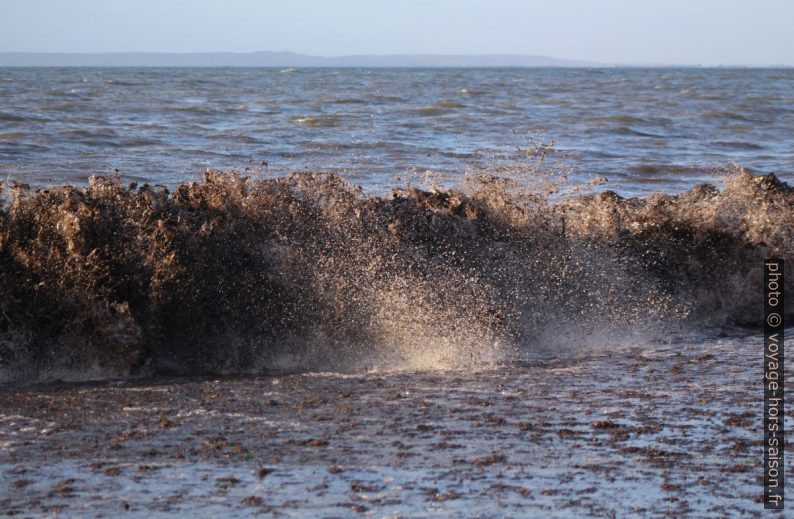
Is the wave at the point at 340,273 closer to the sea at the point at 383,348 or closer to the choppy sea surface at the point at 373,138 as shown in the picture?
the sea at the point at 383,348

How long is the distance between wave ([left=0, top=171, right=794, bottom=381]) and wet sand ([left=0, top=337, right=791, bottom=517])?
46cm

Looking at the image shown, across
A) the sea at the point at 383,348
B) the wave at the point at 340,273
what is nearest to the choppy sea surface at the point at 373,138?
the wave at the point at 340,273

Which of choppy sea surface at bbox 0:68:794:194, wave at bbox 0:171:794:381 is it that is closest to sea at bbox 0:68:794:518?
wave at bbox 0:171:794:381

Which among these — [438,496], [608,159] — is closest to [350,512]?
[438,496]

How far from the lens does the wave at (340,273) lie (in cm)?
550

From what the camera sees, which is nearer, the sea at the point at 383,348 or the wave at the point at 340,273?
the sea at the point at 383,348

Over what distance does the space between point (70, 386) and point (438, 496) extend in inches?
91.5

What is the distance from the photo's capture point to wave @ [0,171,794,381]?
5.50 metres

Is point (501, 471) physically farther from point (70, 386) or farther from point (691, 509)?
point (70, 386)

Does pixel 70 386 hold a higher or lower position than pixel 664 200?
lower

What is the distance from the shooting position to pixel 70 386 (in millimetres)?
5031

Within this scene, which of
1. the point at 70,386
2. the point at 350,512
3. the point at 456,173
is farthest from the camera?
the point at 456,173

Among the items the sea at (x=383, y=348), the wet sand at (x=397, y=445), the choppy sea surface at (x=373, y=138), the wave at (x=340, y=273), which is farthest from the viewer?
the choppy sea surface at (x=373, y=138)

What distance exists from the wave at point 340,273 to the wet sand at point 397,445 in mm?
462
